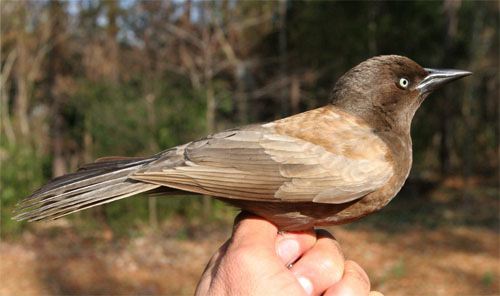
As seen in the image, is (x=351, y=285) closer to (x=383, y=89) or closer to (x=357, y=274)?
(x=357, y=274)

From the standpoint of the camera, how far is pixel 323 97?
16.5m

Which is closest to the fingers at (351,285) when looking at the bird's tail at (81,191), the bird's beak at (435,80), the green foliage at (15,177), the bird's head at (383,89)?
the bird's head at (383,89)

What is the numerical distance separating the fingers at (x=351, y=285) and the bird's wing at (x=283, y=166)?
460mm

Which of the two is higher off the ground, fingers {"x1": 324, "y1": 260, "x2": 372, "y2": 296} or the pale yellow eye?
the pale yellow eye

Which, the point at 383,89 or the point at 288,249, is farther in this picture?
the point at 383,89

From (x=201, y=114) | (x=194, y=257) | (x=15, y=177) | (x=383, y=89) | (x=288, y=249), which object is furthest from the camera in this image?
(x=201, y=114)

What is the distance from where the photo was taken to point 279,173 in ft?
9.91

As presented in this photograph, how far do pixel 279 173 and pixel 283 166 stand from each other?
58 mm

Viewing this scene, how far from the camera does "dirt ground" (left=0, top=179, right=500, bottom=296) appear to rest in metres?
10.4

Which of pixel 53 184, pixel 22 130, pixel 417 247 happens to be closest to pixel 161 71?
pixel 22 130

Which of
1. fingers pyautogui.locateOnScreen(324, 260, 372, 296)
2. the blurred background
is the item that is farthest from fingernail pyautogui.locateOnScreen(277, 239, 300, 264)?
the blurred background

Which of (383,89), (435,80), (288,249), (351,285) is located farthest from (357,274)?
(435,80)

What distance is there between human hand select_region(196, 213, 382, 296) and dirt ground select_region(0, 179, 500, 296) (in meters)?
7.27

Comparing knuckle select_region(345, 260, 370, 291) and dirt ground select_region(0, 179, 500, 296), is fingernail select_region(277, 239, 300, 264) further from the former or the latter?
dirt ground select_region(0, 179, 500, 296)
